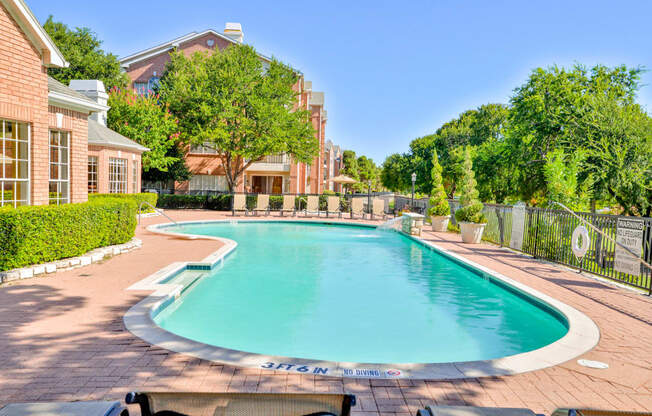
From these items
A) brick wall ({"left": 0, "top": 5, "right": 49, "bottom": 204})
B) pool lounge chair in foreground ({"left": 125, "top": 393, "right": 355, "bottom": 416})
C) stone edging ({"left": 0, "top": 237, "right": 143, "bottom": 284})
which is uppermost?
brick wall ({"left": 0, "top": 5, "right": 49, "bottom": 204})

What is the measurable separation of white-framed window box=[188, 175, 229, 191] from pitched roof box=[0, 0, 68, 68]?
24.8 metres

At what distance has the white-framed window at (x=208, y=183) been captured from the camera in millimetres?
34812

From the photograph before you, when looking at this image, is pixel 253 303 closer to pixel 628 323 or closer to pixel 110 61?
pixel 628 323

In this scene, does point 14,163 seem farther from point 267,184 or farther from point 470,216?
point 267,184

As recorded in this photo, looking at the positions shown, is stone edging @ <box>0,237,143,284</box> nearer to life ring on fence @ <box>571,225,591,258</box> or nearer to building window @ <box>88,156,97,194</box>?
building window @ <box>88,156,97,194</box>

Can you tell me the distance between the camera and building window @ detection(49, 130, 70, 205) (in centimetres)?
1127

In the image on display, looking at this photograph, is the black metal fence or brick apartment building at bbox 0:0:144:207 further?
the black metal fence

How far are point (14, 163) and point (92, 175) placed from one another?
1030 cm

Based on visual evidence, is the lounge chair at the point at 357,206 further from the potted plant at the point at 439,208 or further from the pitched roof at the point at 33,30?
the pitched roof at the point at 33,30

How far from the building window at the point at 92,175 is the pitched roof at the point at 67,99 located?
7.81 meters

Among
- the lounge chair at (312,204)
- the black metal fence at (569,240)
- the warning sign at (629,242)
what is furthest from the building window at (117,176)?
the warning sign at (629,242)

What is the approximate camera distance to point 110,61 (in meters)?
33.9

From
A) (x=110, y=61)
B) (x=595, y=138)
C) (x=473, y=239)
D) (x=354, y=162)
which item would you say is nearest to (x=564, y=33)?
(x=595, y=138)

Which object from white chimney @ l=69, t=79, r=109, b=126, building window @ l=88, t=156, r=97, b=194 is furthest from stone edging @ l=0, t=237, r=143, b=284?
white chimney @ l=69, t=79, r=109, b=126
